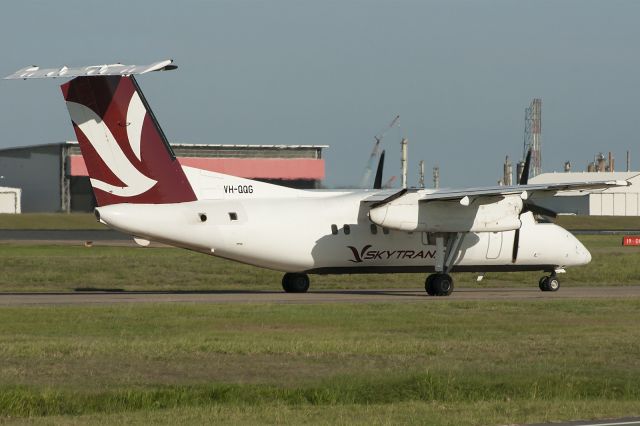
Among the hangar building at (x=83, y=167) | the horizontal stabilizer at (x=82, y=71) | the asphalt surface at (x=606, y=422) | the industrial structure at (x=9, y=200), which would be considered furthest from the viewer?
the hangar building at (x=83, y=167)

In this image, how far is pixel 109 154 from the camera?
Answer: 30.7m

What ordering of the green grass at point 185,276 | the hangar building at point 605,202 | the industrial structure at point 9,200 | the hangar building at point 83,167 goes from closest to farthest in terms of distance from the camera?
the green grass at point 185,276 → the industrial structure at point 9,200 → the hangar building at point 83,167 → the hangar building at point 605,202

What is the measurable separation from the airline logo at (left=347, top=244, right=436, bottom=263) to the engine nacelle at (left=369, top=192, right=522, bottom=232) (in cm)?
128

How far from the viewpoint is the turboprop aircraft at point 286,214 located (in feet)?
100

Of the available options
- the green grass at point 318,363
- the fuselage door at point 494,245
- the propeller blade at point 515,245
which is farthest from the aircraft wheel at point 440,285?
the green grass at point 318,363

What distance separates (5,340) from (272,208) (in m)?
11.8

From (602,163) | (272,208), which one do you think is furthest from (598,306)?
(602,163)

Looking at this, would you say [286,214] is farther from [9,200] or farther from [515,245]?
[9,200]

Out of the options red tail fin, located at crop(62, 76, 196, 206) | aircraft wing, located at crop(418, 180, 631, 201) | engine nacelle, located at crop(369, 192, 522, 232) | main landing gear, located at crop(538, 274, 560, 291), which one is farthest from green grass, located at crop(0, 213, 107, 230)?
aircraft wing, located at crop(418, 180, 631, 201)

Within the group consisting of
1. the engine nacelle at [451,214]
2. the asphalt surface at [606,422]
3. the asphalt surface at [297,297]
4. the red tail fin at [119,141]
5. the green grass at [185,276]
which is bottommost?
the green grass at [185,276]

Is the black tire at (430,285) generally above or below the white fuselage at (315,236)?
below

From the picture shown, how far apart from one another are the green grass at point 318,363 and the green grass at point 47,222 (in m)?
62.5

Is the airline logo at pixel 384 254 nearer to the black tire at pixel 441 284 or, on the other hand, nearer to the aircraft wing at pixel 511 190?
the black tire at pixel 441 284

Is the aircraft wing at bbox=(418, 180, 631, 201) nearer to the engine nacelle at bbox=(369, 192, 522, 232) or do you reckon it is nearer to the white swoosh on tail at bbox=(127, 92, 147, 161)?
the engine nacelle at bbox=(369, 192, 522, 232)
